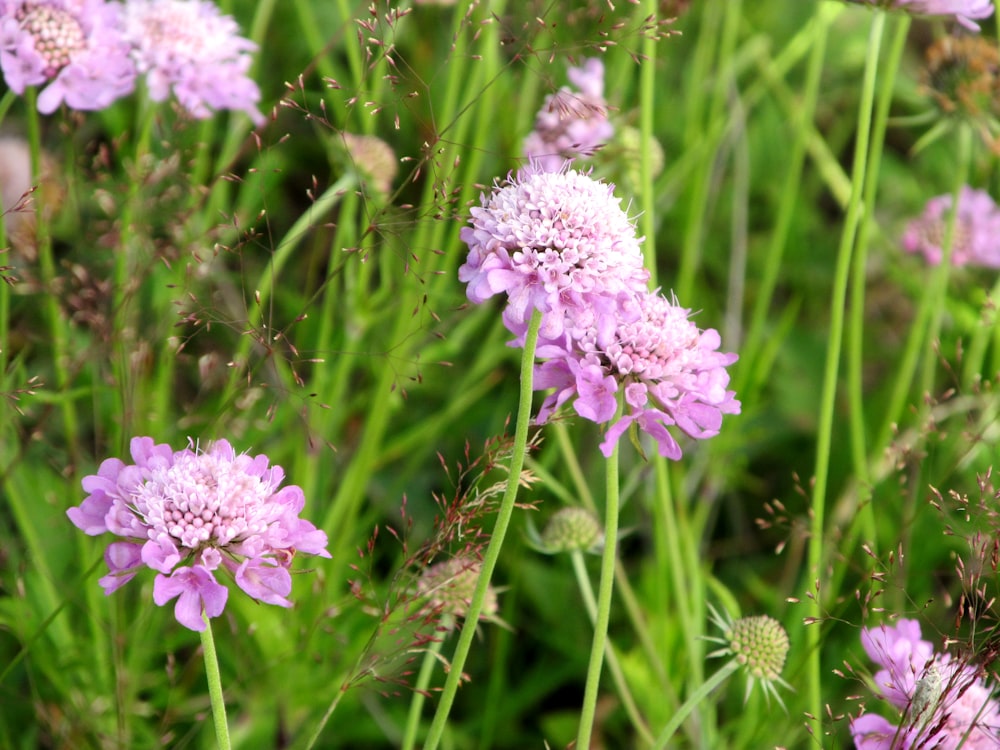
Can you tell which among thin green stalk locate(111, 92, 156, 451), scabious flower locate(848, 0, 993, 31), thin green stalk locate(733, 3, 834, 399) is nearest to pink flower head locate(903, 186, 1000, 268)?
thin green stalk locate(733, 3, 834, 399)

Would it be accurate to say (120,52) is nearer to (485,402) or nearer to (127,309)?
(127,309)

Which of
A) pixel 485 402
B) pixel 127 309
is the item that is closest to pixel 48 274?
pixel 127 309

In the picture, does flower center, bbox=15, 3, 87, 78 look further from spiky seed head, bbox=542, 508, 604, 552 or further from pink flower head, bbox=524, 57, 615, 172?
spiky seed head, bbox=542, 508, 604, 552

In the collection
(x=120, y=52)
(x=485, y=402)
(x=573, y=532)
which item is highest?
(x=120, y=52)

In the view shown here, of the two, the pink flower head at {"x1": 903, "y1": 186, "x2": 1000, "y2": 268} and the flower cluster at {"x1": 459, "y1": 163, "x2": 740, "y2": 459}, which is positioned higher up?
the flower cluster at {"x1": 459, "y1": 163, "x2": 740, "y2": 459}

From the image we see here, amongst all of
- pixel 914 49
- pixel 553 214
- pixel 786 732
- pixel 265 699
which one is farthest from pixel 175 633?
pixel 914 49

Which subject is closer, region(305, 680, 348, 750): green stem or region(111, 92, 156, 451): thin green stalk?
region(305, 680, 348, 750): green stem

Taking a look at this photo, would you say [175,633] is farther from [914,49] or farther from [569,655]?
[914,49]
